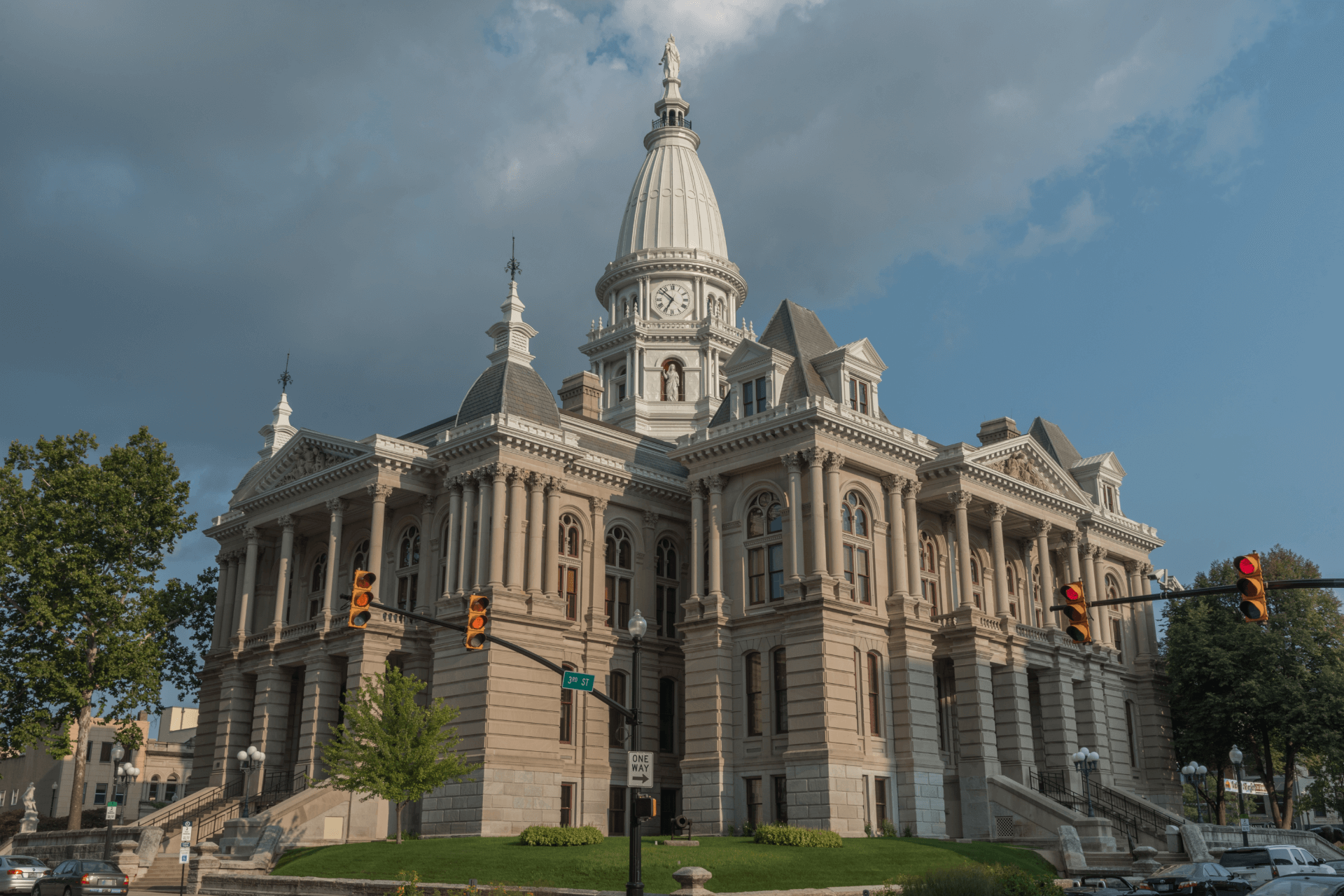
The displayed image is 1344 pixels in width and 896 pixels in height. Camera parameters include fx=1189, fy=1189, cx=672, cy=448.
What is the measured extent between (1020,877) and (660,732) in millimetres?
29911

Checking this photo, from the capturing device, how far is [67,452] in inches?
2206

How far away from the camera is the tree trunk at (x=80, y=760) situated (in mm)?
50969

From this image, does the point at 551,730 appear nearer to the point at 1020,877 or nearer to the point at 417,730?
the point at 417,730

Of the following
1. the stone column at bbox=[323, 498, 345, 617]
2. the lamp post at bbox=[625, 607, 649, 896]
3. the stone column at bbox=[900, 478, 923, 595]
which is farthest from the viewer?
the stone column at bbox=[323, 498, 345, 617]

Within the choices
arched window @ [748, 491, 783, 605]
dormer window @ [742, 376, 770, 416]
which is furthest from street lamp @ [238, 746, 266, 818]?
dormer window @ [742, 376, 770, 416]

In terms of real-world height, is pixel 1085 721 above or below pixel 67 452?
below

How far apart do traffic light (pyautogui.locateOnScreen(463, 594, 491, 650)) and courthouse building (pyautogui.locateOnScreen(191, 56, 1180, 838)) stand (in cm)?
2212

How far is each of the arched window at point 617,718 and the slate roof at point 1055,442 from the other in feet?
95.4

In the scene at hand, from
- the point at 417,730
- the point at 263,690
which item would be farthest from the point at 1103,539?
the point at 263,690

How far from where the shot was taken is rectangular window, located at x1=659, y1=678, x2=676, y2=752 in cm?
5459

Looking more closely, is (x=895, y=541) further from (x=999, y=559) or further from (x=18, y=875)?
(x=18, y=875)

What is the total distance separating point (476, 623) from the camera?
24641 mm

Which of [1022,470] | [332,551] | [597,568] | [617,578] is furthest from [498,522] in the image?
[1022,470]

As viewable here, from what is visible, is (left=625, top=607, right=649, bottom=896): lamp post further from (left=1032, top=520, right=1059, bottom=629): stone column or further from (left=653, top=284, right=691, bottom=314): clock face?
(left=653, top=284, right=691, bottom=314): clock face
